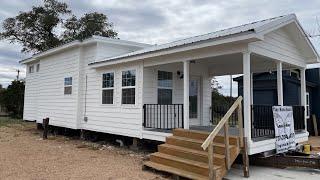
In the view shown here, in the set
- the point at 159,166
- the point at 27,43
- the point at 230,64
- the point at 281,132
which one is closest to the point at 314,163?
the point at 281,132

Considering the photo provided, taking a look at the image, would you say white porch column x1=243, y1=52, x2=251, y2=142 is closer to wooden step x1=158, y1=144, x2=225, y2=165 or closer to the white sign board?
wooden step x1=158, y1=144, x2=225, y2=165

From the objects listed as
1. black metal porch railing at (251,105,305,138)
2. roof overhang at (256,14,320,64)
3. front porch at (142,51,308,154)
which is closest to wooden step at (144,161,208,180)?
front porch at (142,51,308,154)

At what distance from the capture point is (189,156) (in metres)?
7.54

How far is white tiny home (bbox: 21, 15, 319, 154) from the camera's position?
324 inches

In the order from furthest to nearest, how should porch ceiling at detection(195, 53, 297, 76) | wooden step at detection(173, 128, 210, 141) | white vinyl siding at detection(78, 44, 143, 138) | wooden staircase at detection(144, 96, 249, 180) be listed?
white vinyl siding at detection(78, 44, 143, 138)
porch ceiling at detection(195, 53, 297, 76)
wooden step at detection(173, 128, 210, 141)
wooden staircase at detection(144, 96, 249, 180)

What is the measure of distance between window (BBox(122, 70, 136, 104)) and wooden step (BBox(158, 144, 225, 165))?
3.20 m

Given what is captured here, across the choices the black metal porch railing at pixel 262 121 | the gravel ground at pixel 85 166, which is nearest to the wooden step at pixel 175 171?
the gravel ground at pixel 85 166

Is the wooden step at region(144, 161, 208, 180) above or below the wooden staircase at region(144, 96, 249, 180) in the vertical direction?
below

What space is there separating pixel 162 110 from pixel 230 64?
9.70 feet

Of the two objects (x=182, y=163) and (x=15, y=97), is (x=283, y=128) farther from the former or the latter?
(x=15, y=97)

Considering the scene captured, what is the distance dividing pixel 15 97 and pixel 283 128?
26220 millimetres

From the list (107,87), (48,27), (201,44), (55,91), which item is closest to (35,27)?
(48,27)

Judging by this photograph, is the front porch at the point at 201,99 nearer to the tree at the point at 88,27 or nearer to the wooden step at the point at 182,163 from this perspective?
the wooden step at the point at 182,163

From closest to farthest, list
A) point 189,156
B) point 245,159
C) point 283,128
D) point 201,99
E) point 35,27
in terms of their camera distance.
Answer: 1. point 245,159
2. point 189,156
3. point 283,128
4. point 201,99
5. point 35,27
